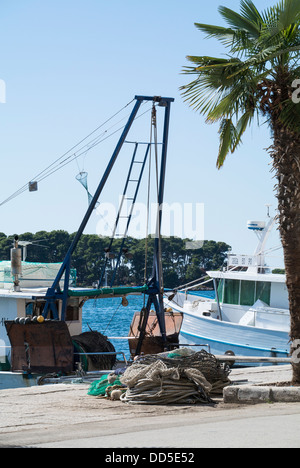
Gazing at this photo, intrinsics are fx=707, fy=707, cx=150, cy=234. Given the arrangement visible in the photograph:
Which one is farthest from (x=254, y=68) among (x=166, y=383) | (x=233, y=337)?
(x=233, y=337)

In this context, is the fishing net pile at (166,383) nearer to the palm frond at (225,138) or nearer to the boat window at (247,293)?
the palm frond at (225,138)

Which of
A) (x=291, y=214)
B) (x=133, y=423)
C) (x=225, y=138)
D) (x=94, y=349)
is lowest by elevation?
(x=94, y=349)

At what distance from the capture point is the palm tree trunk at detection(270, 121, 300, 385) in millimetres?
10688

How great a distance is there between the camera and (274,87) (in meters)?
11.1

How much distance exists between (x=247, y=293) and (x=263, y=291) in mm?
940

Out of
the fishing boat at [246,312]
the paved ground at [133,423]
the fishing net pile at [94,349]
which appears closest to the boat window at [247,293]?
the fishing boat at [246,312]

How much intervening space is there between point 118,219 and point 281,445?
13.0 meters

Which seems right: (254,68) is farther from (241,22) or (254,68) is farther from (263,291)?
(263,291)

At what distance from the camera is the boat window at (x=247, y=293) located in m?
29.3

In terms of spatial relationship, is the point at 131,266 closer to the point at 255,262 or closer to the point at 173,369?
the point at 255,262

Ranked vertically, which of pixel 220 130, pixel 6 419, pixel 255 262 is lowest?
pixel 6 419

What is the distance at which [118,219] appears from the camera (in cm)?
1894
